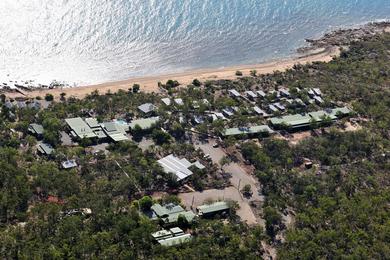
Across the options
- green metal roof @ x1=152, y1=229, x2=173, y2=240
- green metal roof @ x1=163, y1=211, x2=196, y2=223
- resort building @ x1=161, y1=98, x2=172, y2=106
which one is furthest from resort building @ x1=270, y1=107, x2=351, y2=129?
green metal roof @ x1=152, y1=229, x2=173, y2=240

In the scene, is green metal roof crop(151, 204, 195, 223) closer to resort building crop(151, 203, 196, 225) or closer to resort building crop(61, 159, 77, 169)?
resort building crop(151, 203, 196, 225)

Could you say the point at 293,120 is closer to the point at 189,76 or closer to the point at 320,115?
the point at 320,115

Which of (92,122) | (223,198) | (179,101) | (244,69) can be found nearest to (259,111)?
(179,101)

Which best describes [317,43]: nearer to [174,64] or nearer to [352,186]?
[174,64]

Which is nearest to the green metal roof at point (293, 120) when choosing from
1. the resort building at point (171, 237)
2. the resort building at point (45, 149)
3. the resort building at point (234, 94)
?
the resort building at point (234, 94)

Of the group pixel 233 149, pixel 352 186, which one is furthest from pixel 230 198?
pixel 352 186

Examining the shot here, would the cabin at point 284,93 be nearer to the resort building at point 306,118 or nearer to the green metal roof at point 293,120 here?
the resort building at point 306,118
